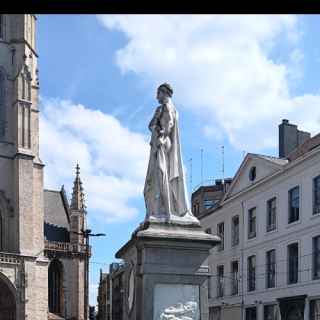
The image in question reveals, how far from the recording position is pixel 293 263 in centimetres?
3234

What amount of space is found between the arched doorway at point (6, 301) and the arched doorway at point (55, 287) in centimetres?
1306

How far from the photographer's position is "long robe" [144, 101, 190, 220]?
866 cm

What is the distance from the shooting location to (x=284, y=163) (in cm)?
3475

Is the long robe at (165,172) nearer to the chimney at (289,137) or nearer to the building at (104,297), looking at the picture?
the chimney at (289,137)

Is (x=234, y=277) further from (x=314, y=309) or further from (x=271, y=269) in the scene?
(x=314, y=309)

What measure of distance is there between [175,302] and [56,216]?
63956mm

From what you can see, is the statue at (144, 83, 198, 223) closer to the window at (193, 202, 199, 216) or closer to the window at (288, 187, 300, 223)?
the window at (288, 187, 300, 223)

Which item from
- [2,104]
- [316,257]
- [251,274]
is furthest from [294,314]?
[2,104]

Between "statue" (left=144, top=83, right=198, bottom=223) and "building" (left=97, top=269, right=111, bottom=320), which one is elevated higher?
"statue" (left=144, top=83, right=198, bottom=223)

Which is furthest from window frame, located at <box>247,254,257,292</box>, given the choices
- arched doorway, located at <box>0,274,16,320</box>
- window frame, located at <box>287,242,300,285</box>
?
arched doorway, located at <box>0,274,16,320</box>

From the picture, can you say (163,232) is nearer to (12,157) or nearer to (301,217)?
(301,217)

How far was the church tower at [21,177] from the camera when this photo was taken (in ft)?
160

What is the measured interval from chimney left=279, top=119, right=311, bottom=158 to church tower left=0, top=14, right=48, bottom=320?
64.5ft
